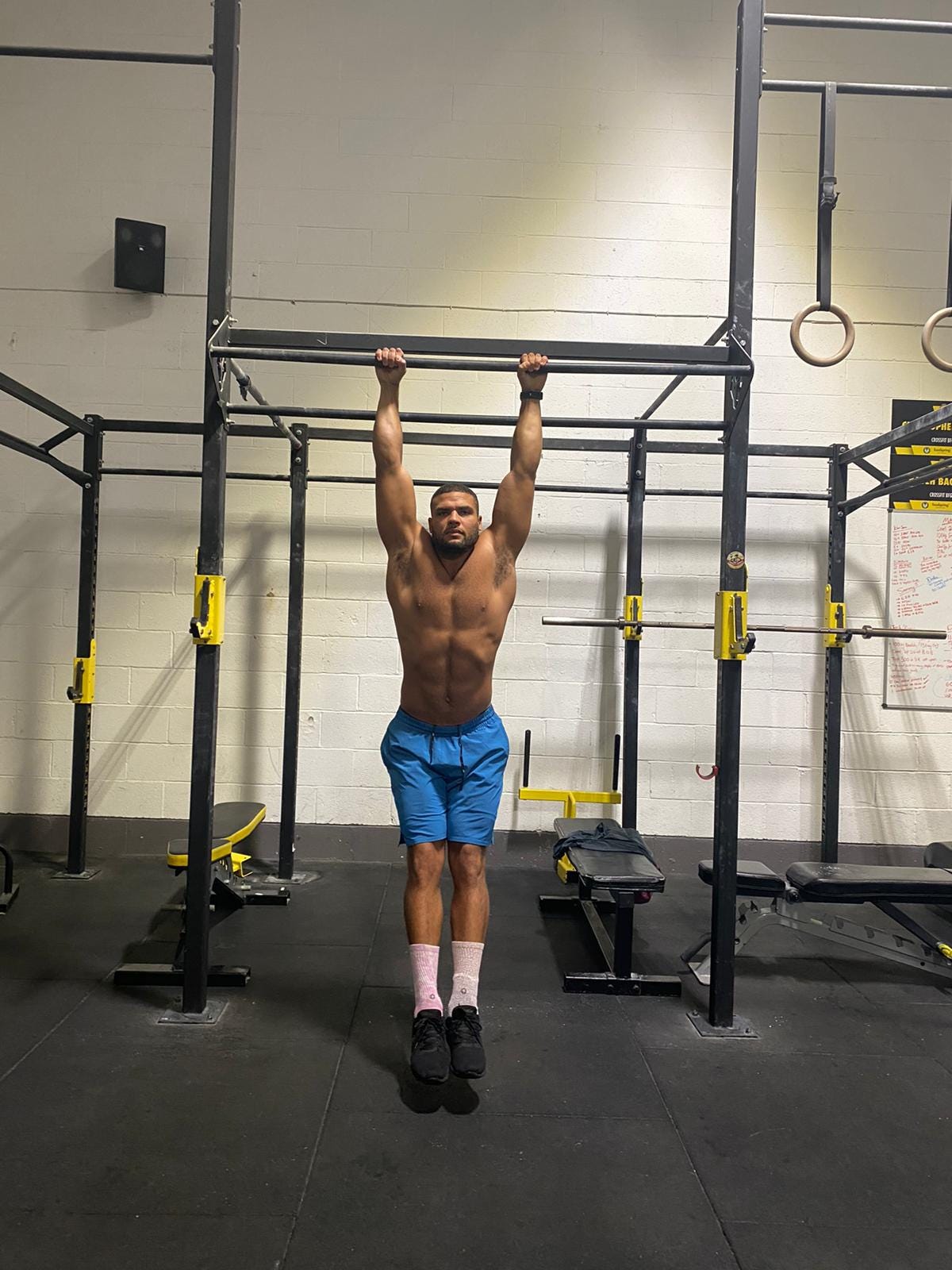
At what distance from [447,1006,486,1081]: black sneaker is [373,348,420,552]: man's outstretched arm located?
4.34 feet

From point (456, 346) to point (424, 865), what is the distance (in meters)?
1.57

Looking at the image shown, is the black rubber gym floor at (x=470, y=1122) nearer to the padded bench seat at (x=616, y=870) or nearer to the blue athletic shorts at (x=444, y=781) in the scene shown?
the padded bench seat at (x=616, y=870)

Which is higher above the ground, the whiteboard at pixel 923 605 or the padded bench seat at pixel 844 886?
the whiteboard at pixel 923 605

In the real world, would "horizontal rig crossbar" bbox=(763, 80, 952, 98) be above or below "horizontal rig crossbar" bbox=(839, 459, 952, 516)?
above

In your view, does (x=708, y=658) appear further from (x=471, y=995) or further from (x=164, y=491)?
(x=164, y=491)

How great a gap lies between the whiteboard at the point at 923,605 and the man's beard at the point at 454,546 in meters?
2.90

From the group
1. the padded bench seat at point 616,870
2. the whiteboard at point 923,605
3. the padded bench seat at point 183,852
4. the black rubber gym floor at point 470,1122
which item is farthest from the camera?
the whiteboard at point 923,605

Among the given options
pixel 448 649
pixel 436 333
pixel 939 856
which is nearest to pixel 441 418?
pixel 448 649

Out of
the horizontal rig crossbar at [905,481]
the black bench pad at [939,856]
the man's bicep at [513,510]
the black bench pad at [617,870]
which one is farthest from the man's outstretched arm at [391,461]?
the black bench pad at [939,856]

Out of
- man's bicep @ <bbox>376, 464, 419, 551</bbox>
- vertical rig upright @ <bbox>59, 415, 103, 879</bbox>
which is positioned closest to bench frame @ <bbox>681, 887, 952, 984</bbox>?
man's bicep @ <bbox>376, 464, 419, 551</bbox>

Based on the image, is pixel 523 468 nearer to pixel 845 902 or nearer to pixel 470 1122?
pixel 470 1122

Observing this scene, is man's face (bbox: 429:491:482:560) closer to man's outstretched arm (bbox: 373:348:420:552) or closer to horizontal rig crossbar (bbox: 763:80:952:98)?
man's outstretched arm (bbox: 373:348:420:552)

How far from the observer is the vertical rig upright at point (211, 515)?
233 cm

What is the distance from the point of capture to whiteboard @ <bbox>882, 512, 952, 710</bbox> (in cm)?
415
